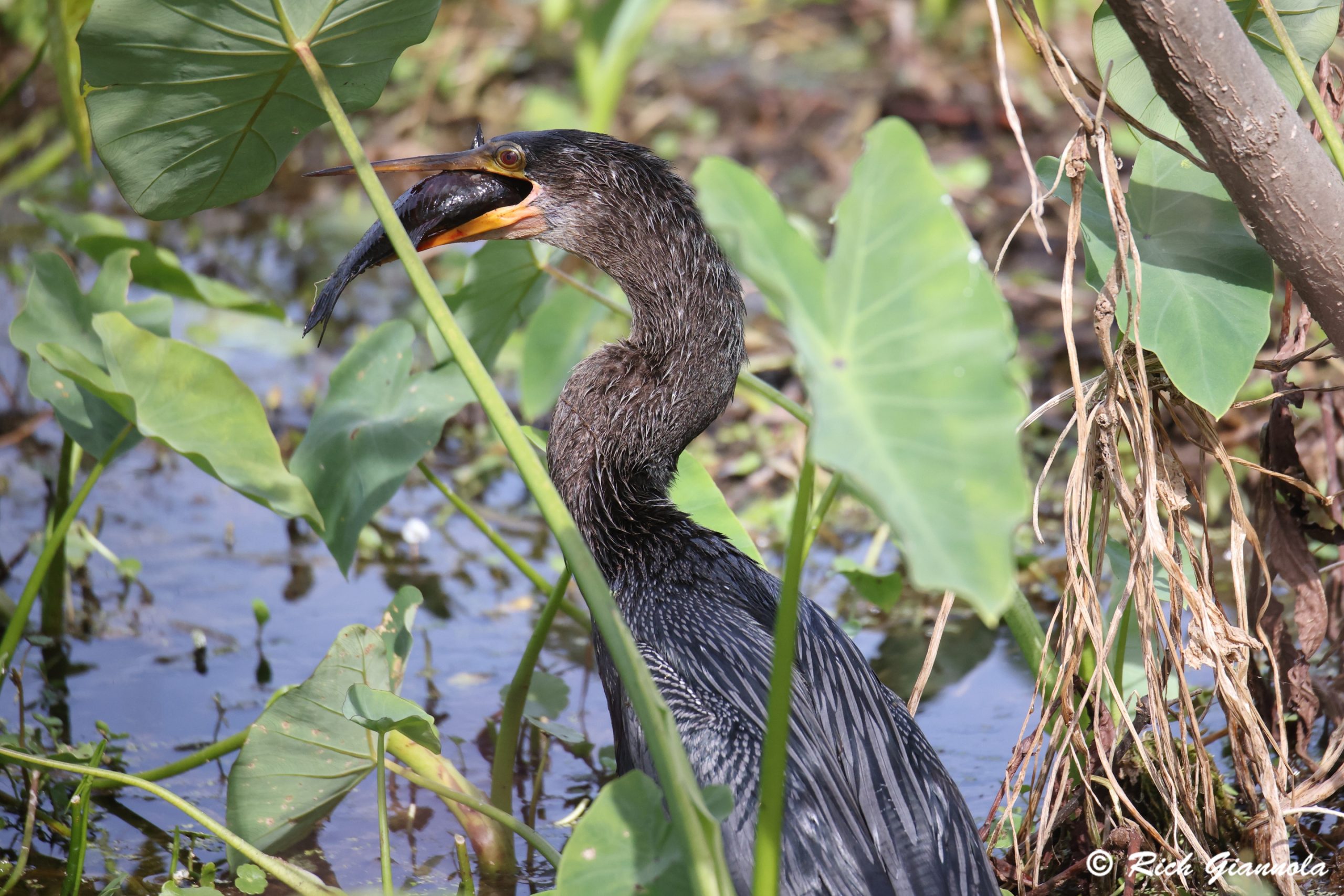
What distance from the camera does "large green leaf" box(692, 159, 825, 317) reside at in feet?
3.66

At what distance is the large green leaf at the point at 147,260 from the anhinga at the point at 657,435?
67 centimetres

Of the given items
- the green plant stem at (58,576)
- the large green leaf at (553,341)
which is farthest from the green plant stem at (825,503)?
the green plant stem at (58,576)

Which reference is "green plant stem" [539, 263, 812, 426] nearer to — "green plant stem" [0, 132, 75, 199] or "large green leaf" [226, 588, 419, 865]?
"large green leaf" [226, 588, 419, 865]

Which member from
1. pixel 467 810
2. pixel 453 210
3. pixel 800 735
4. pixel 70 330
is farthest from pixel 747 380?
pixel 70 330

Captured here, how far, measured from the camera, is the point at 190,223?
229 inches

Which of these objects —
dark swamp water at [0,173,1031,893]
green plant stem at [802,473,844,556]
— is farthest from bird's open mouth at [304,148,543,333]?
dark swamp water at [0,173,1031,893]

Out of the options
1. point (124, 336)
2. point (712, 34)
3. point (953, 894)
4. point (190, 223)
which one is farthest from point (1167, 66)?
point (712, 34)

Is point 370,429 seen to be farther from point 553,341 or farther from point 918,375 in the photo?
point 918,375

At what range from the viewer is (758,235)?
1185 millimetres

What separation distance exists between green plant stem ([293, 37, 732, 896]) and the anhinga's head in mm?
553

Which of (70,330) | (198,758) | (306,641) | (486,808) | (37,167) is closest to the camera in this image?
(486,808)

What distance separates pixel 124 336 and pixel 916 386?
1.36 meters

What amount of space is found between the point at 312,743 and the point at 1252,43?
73.5 inches
